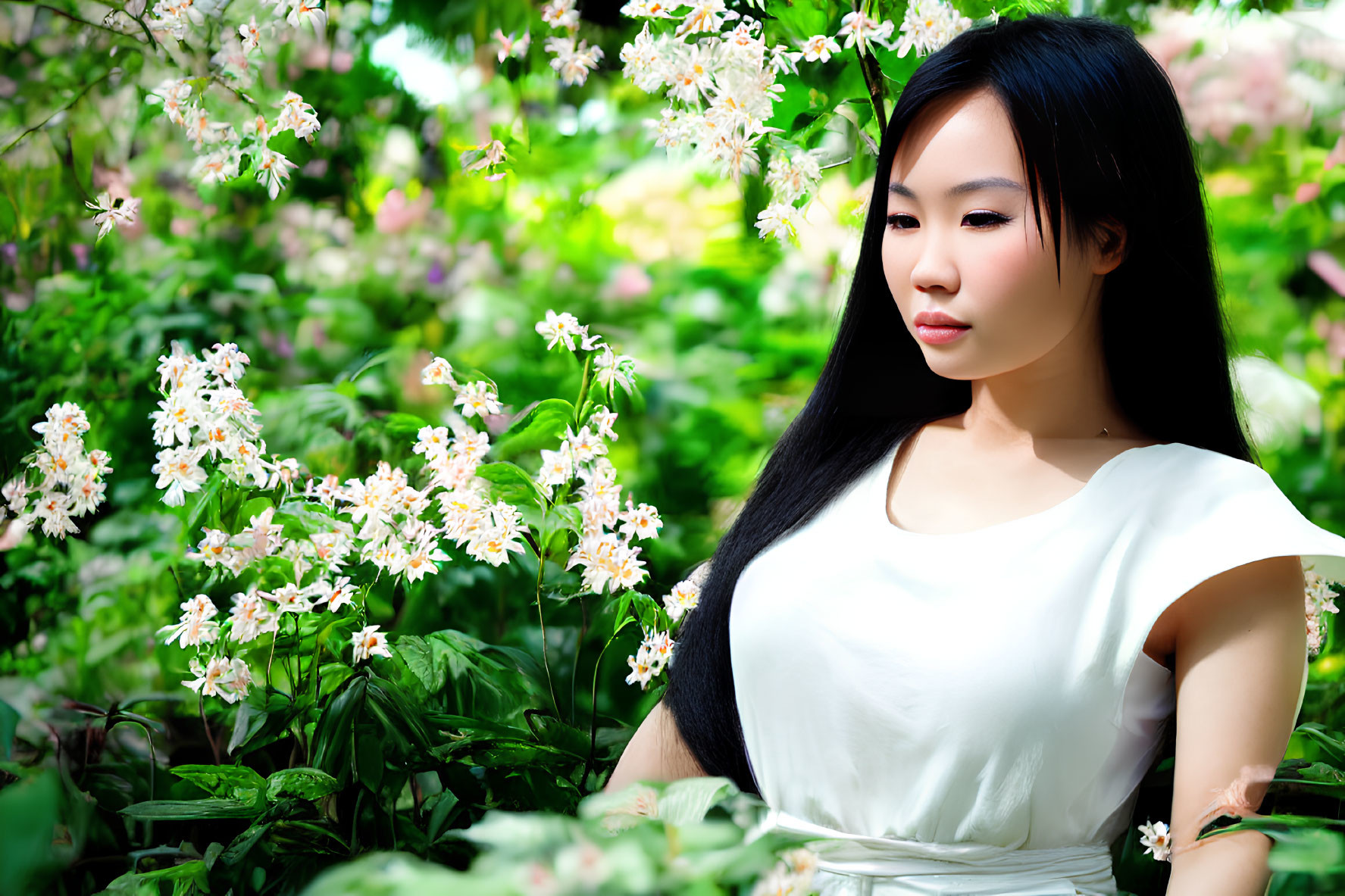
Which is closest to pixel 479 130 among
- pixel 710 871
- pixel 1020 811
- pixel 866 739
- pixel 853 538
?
pixel 853 538

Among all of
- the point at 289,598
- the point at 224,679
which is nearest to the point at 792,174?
the point at 289,598

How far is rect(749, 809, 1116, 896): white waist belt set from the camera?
1034mm

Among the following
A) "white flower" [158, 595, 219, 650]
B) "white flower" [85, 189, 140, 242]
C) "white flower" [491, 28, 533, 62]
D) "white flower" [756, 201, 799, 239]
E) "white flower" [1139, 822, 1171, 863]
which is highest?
"white flower" [491, 28, 533, 62]

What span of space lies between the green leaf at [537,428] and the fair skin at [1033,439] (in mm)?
391

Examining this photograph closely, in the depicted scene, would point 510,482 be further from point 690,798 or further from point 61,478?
point 690,798

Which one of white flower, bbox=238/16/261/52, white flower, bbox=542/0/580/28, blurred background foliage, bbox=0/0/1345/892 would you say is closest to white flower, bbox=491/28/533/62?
blurred background foliage, bbox=0/0/1345/892

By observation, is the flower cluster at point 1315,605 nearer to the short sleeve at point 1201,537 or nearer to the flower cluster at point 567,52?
the short sleeve at point 1201,537

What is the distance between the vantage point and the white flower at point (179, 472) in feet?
3.83

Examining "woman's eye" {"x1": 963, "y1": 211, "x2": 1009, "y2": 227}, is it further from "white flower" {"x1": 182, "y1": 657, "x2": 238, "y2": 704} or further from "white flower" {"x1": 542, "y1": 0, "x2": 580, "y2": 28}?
"white flower" {"x1": 182, "y1": 657, "x2": 238, "y2": 704}

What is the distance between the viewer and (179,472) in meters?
1.18

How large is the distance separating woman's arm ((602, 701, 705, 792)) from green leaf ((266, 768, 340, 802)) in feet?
1.05

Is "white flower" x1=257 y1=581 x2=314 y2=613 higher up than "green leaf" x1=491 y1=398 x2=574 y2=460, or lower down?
lower down

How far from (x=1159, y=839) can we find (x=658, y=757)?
513 millimetres

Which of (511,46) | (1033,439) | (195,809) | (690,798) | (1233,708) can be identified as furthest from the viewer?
(511,46)
